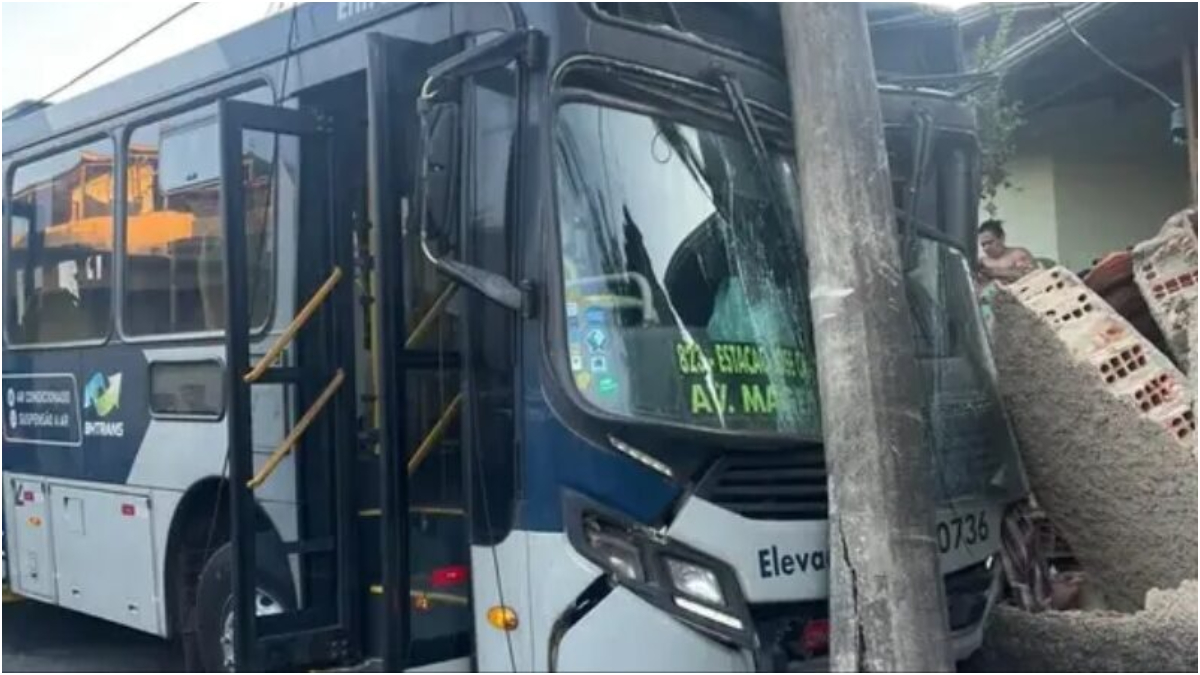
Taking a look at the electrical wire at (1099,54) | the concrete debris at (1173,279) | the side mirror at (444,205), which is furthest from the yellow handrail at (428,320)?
the electrical wire at (1099,54)

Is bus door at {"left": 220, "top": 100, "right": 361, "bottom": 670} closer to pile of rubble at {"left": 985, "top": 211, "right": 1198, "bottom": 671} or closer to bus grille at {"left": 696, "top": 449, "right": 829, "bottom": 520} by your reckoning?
bus grille at {"left": 696, "top": 449, "right": 829, "bottom": 520}

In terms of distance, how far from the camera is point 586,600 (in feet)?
13.5

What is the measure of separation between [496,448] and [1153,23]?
9878 millimetres

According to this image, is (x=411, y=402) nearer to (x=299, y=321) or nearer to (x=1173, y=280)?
(x=299, y=321)

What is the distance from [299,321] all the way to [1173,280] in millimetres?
3880

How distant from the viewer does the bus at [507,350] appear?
165 inches

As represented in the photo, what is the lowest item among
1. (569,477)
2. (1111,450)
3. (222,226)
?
(1111,450)

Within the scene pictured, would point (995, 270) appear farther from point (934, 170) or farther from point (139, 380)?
point (139, 380)

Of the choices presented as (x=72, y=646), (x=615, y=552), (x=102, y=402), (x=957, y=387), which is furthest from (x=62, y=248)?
(x=957, y=387)

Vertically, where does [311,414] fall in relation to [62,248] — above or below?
below

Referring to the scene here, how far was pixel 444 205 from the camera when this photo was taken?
14.0 feet

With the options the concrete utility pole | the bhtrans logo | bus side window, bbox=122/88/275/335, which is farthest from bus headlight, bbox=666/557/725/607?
the bhtrans logo

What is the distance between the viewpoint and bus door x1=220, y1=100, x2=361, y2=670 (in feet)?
16.7

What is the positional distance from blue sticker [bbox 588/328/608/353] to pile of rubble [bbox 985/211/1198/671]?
2.39 meters
